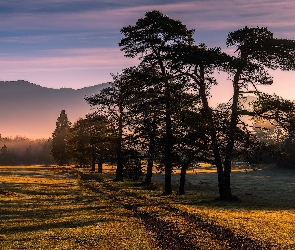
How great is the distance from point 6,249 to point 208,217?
1281 centimetres

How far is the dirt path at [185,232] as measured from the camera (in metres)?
16.4

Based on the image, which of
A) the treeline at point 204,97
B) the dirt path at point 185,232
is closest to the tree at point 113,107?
the treeline at point 204,97

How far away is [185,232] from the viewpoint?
62.0ft

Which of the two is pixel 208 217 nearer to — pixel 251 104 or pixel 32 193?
pixel 251 104

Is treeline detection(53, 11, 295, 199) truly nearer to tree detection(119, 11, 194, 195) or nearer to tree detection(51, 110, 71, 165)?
tree detection(119, 11, 194, 195)

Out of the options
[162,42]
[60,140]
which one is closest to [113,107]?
[162,42]

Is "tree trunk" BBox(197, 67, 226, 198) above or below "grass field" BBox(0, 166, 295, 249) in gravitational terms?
above

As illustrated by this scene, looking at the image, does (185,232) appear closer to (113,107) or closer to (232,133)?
(232,133)

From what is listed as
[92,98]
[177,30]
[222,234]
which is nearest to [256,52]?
[177,30]

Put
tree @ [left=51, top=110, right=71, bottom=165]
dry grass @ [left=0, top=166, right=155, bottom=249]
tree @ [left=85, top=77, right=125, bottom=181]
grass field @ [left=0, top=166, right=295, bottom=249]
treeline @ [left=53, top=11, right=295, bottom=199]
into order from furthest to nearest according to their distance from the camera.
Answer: tree @ [left=51, top=110, right=71, bottom=165], tree @ [left=85, top=77, right=125, bottom=181], treeline @ [left=53, top=11, right=295, bottom=199], grass field @ [left=0, top=166, right=295, bottom=249], dry grass @ [left=0, top=166, right=155, bottom=249]

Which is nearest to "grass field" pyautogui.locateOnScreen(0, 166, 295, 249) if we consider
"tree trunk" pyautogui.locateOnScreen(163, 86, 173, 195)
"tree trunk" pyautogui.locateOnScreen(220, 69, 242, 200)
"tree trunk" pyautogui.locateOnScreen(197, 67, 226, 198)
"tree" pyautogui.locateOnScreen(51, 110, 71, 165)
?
"tree trunk" pyautogui.locateOnScreen(197, 67, 226, 198)

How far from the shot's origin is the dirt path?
1639cm

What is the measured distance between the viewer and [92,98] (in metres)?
59.0

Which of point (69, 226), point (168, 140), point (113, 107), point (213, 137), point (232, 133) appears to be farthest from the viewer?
point (113, 107)
